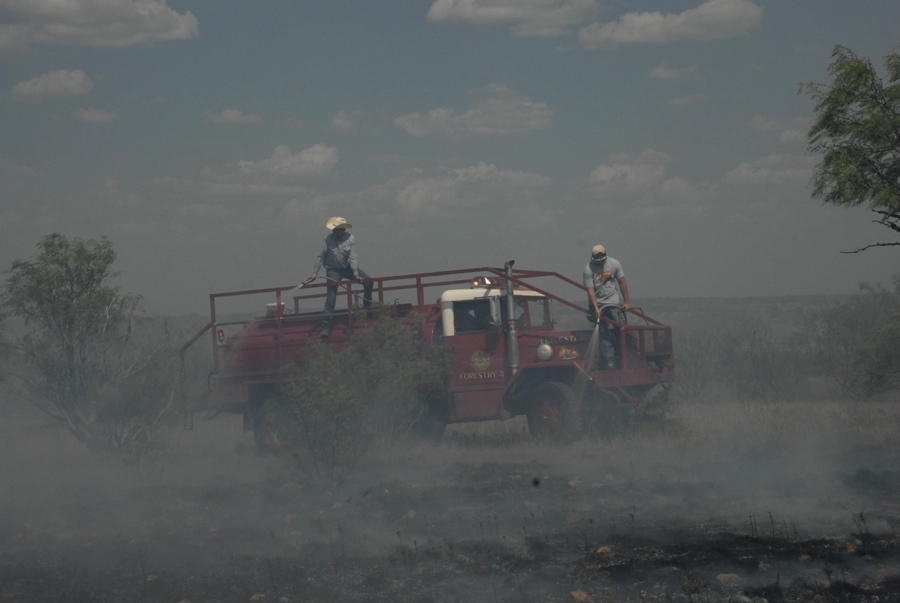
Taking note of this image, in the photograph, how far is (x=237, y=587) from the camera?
25.0 ft

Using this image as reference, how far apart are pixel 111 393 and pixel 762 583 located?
31.8 feet

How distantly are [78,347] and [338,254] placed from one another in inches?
155

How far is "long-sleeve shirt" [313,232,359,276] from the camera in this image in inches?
563

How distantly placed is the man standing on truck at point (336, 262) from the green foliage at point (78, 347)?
2.75 m

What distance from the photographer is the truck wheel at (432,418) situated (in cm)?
1400

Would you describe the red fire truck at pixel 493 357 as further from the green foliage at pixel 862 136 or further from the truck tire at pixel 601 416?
the green foliage at pixel 862 136

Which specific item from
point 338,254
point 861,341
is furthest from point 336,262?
point 861,341

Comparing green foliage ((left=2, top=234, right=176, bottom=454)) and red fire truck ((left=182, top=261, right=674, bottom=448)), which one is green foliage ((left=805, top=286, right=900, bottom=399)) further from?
green foliage ((left=2, top=234, right=176, bottom=454))

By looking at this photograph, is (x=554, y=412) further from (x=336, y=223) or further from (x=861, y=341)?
(x=861, y=341)

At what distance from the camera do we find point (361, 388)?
12.5 meters

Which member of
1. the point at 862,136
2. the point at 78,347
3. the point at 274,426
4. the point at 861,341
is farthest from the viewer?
the point at 861,341

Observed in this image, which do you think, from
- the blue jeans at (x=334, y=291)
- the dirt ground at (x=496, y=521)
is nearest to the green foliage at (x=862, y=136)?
the dirt ground at (x=496, y=521)

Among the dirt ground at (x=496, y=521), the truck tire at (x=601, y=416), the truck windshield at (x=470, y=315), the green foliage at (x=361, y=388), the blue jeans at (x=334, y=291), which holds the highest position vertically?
the blue jeans at (x=334, y=291)

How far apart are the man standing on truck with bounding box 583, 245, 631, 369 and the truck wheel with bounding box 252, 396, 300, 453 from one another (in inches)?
187
